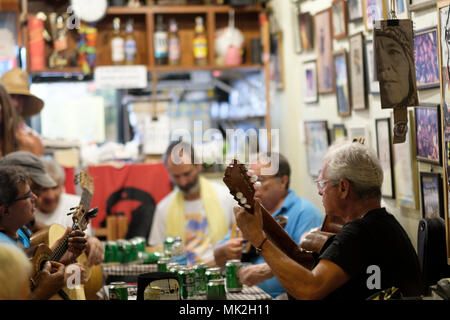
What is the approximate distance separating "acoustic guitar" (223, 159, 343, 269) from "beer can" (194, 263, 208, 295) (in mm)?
464

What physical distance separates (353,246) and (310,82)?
2.87 meters

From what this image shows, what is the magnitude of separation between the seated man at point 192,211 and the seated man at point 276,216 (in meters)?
0.36

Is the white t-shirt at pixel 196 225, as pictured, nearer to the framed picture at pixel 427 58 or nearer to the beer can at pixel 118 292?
the beer can at pixel 118 292

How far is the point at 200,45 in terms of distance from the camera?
6.10 metres

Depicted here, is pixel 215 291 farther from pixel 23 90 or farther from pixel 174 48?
pixel 174 48

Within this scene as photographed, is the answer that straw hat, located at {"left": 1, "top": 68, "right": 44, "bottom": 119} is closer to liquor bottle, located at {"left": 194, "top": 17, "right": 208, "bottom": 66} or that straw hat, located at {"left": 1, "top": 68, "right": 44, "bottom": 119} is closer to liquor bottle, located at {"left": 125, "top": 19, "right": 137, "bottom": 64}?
liquor bottle, located at {"left": 125, "top": 19, "right": 137, "bottom": 64}

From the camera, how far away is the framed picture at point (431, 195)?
286cm

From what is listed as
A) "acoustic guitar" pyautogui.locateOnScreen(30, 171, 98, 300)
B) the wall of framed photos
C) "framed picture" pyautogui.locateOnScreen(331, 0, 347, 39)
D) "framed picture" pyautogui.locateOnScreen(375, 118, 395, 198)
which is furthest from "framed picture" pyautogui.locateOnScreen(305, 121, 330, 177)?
"acoustic guitar" pyautogui.locateOnScreen(30, 171, 98, 300)

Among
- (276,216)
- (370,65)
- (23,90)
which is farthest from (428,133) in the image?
(23,90)

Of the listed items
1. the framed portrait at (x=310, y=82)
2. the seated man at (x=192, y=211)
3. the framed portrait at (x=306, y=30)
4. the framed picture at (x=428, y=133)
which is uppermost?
the framed portrait at (x=306, y=30)

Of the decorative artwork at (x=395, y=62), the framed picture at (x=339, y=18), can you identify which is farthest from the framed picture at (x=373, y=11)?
the framed picture at (x=339, y=18)

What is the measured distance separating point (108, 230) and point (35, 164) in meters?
2.31

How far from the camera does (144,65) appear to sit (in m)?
6.16
